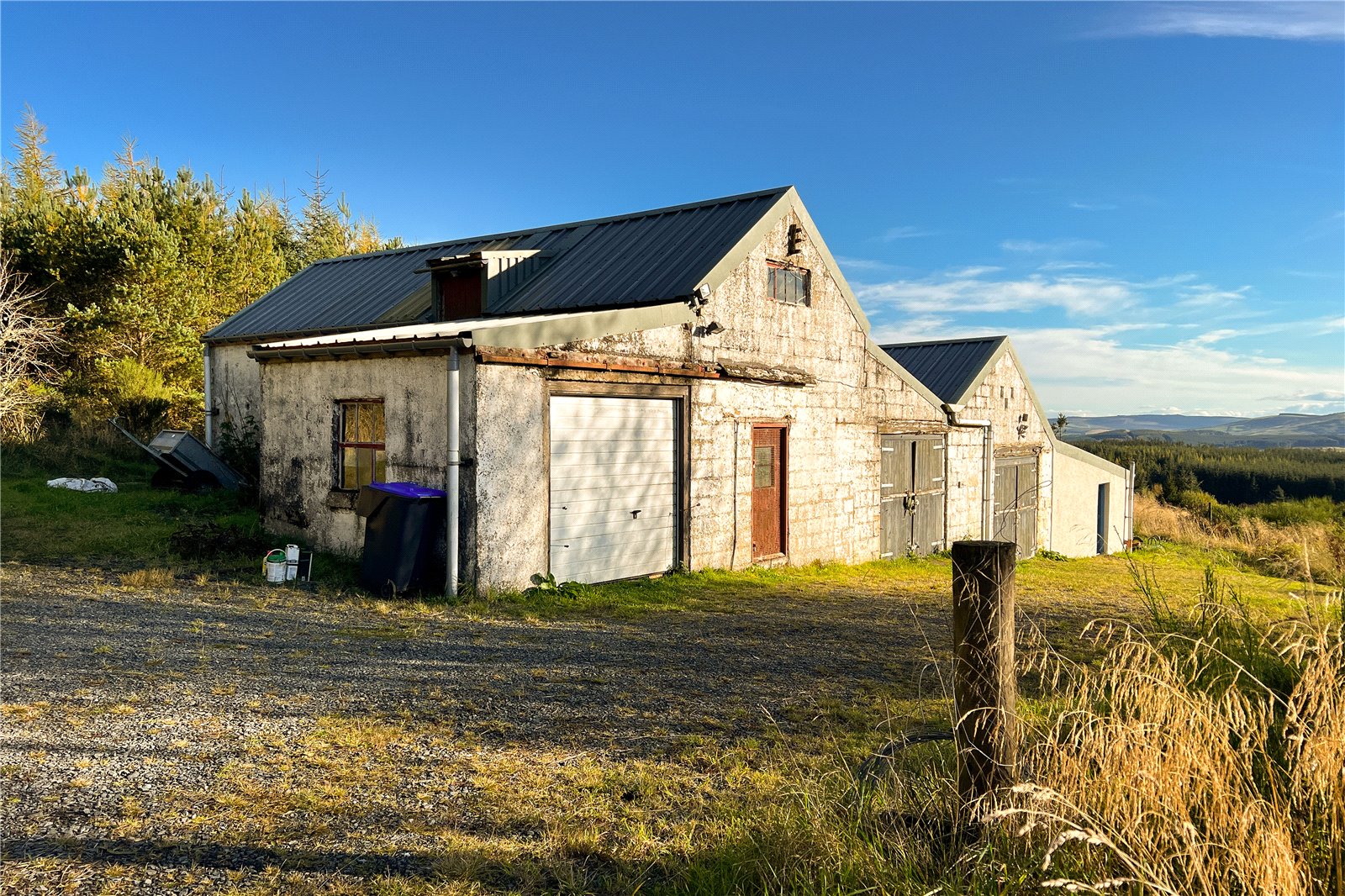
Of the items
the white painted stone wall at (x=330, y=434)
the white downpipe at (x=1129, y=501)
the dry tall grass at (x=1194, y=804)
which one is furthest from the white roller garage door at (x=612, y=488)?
the white downpipe at (x=1129, y=501)

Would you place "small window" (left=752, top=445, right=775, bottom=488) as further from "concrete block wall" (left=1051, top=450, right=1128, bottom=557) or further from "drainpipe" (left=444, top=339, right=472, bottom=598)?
"concrete block wall" (left=1051, top=450, right=1128, bottom=557)

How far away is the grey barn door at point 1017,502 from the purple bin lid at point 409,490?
47.6ft

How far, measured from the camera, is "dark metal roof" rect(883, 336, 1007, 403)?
19.5 meters

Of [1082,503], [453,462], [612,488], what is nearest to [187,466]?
[453,462]

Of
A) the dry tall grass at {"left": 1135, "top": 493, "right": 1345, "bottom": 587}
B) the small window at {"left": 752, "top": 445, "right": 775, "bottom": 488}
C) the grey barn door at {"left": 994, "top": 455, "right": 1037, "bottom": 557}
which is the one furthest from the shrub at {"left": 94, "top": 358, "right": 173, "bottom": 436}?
the dry tall grass at {"left": 1135, "top": 493, "right": 1345, "bottom": 587}

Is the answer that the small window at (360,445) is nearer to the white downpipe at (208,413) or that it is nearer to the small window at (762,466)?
the small window at (762,466)

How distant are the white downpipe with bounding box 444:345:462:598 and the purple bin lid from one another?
0.79ft

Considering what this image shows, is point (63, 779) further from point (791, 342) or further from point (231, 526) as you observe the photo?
point (791, 342)

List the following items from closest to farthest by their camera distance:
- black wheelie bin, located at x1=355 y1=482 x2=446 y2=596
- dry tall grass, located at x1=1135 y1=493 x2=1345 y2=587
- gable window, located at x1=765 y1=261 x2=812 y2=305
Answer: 1. black wheelie bin, located at x1=355 y1=482 x2=446 y2=596
2. gable window, located at x1=765 y1=261 x2=812 y2=305
3. dry tall grass, located at x1=1135 y1=493 x2=1345 y2=587

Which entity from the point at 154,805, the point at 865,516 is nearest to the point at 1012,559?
the point at 154,805

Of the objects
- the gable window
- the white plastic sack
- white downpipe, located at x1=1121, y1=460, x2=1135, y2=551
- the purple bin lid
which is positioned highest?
the gable window

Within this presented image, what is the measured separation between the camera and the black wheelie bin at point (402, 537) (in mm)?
9422

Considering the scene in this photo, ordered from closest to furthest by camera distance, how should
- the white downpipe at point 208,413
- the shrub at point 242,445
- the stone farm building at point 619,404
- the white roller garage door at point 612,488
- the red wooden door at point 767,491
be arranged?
1. the stone farm building at point 619,404
2. the white roller garage door at point 612,488
3. the red wooden door at point 767,491
4. the shrub at point 242,445
5. the white downpipe at point 208,413

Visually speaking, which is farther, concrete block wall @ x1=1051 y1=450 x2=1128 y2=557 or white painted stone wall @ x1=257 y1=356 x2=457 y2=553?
concrete block wall @ x1=1051 y1=450 x2=1128 y2=557
